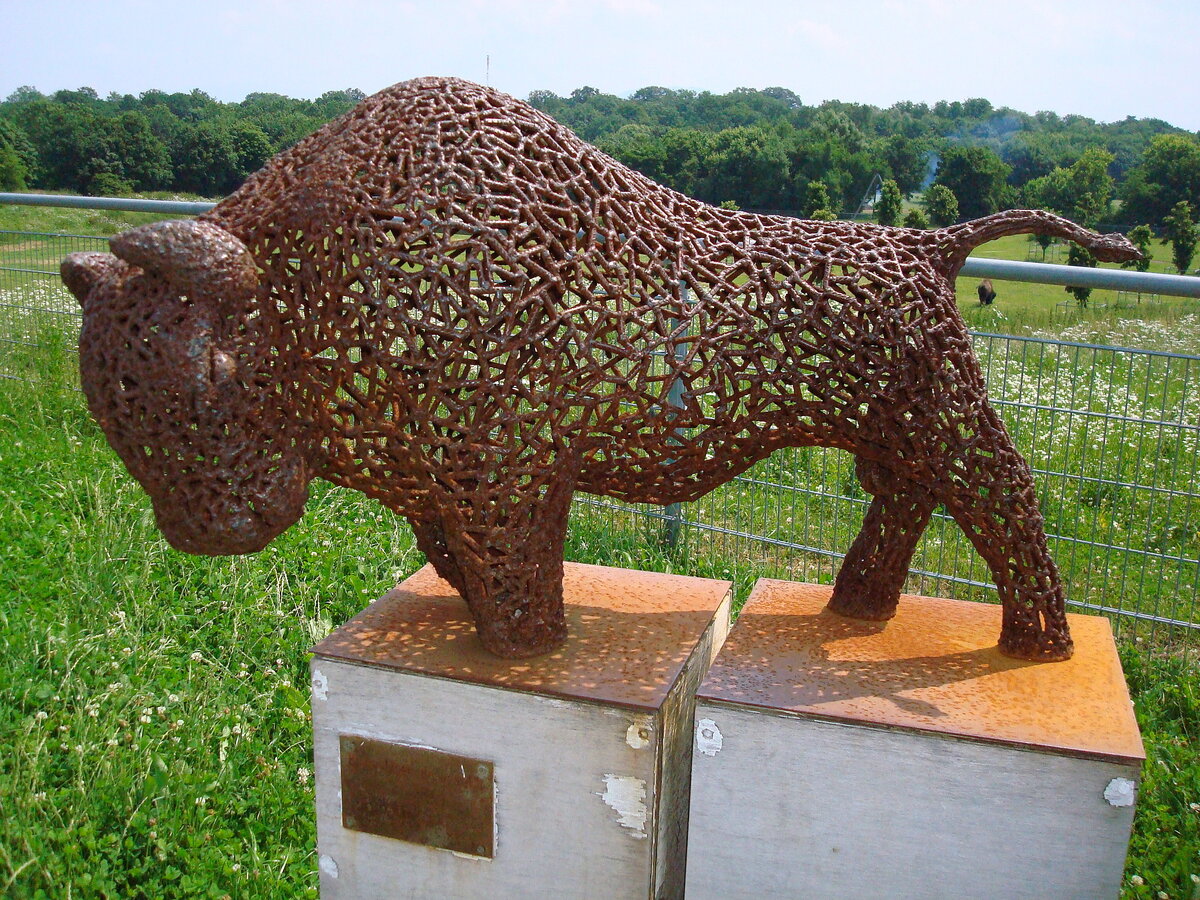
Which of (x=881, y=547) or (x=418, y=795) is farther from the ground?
(x=881, y=547)

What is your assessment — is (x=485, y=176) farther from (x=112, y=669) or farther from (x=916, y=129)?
(x=916, y=129)

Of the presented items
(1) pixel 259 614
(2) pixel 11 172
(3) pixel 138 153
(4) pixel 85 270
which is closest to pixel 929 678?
(4) pixel 85 270

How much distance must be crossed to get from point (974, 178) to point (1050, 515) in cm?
3459

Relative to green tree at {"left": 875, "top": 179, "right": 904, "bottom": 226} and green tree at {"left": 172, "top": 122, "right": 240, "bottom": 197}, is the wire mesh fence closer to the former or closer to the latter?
green tree at {"left": 172, "top": 122, "right": 240, "bottom": 197}

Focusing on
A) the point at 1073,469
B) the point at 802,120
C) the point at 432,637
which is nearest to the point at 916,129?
the point at 802,120

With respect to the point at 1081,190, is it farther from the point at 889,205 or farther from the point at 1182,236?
the point at 889,205

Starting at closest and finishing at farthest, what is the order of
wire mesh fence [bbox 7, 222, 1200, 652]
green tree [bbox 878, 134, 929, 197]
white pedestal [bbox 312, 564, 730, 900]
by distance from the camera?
1. white pedestal [bbox 312, 564, 730, 900]
2. wire mesh fence [bbox 7, 222, 1200, 652]
3. green tree [bbox 878, 134, 929, 197]

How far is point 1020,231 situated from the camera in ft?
8.80

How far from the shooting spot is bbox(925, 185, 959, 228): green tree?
30297mm

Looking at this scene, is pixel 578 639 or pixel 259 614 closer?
pixel 578 639

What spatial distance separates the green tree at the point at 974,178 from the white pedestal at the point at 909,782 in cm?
3553

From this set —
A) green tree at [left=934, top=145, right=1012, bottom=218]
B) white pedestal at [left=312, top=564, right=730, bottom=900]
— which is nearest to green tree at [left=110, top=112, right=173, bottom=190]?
green tree at [left=934, top=145, right=1012, bottom=218]

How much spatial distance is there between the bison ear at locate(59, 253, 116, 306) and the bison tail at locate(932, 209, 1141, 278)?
6.78 ft

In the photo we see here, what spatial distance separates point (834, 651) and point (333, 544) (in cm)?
278
